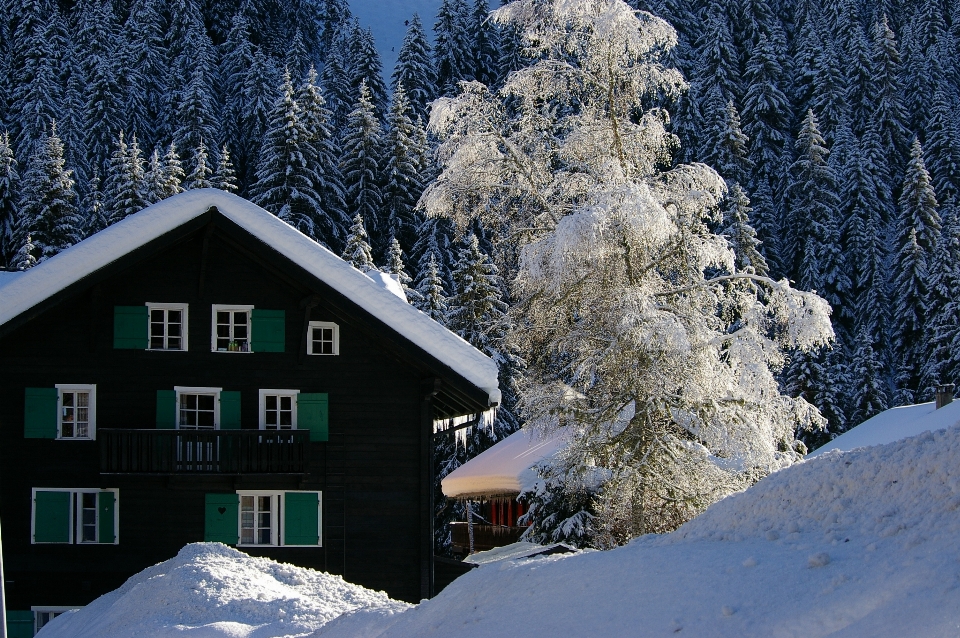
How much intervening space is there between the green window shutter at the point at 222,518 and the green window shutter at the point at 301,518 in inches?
37.6

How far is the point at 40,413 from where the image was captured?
2097cm

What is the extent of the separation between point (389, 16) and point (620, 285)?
132393mm

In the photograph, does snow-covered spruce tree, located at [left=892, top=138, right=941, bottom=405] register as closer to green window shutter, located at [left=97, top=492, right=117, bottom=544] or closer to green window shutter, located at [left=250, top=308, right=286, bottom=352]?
green window shutter, located at [left=250, top=308, right=286, bottom=352]

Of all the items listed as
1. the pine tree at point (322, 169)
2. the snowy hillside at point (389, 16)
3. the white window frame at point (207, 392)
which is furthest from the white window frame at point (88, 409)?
the snowy hillside at point (389, 16)

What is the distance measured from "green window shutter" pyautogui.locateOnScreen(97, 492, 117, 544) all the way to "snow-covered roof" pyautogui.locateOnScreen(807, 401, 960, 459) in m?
16.7

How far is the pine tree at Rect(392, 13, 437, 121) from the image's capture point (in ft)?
264

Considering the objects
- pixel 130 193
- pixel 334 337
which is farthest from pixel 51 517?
pixel 130 193

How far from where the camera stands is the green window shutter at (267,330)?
21797 mm

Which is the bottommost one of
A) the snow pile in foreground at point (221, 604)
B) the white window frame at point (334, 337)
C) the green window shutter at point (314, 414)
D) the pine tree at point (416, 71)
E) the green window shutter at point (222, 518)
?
the snow pile in foreground at point (221, 604)

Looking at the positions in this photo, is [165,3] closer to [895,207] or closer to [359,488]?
[895,207]

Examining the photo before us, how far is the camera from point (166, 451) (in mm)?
20562

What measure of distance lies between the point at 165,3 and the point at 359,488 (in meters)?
81.0

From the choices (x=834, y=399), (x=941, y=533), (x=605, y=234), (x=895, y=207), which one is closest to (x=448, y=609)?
(x=941, y=533)

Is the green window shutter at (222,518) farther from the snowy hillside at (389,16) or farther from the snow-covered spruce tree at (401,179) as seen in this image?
the snowy hillside at (389,16)
